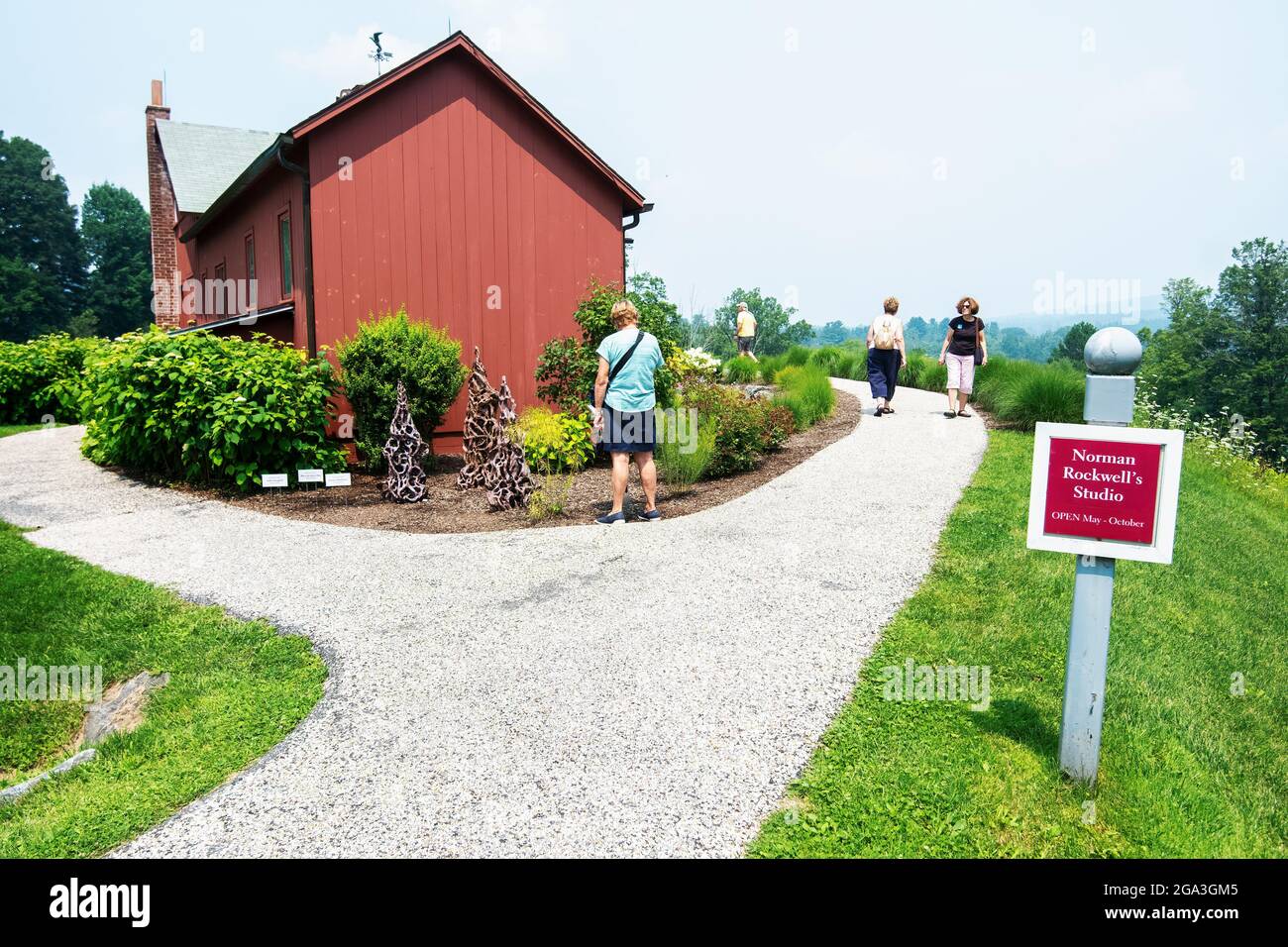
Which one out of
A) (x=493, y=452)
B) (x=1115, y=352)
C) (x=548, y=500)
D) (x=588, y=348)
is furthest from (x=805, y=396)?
(x=1115, y=352)

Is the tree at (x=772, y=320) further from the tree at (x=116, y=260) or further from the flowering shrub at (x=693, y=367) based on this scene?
the flowering shrub at (x=693, y=367)

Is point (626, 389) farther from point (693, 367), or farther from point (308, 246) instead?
point (308, 246)

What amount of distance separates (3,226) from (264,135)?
44494mm

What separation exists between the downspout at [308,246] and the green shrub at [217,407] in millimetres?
792

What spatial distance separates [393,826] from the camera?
10.8ft

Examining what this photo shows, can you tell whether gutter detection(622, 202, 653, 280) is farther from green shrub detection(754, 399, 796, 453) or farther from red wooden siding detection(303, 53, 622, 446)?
green shrub detection(754, 399, 796, 453)

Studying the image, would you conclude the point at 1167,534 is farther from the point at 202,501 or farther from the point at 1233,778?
the point at 202,501

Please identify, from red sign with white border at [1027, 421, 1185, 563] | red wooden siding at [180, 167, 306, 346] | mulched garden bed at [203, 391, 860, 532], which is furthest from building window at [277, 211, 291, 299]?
red sign with white border at [1027, 421, 1185, 563]

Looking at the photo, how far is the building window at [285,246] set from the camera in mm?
14023

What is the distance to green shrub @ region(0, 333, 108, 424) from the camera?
20016 mm

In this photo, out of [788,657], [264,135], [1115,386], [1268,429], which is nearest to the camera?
[1115,386]

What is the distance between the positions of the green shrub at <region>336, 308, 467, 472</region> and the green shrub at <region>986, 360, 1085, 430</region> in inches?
348
